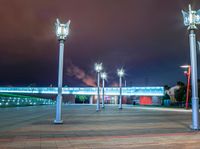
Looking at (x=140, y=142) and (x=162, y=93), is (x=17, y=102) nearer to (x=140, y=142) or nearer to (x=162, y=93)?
(x=140, y=142)

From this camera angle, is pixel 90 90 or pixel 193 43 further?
pixel 90 90

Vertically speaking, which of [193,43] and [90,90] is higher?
[90,90]

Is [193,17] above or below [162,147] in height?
above

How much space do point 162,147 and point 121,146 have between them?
146 cm

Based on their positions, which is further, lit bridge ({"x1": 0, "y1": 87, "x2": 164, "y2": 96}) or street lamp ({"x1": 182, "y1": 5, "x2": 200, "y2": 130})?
lit bridge ({"x1": 0, "y1": 87, "x2": 164, "y2": 96})

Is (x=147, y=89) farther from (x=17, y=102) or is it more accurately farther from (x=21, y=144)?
(x=21, y=144)

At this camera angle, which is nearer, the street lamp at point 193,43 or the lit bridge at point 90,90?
the street lamp at point 193,43

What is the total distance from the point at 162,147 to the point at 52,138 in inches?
188

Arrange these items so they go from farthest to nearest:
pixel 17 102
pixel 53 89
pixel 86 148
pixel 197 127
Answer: pixel 53 89 < pixel 17 102 < pixel 197 127 < pixel 86 148

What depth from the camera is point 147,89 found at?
115000 millimetres

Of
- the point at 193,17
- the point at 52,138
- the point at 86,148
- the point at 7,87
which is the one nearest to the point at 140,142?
the point at 86,148

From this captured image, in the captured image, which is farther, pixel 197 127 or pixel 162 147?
pixel 197 127

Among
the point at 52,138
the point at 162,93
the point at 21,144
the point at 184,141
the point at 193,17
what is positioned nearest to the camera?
the point at 21,144

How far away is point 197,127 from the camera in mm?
15375
